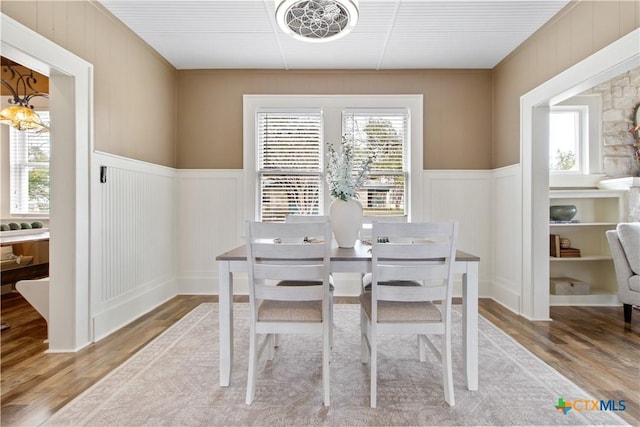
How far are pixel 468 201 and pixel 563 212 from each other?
3.17ft

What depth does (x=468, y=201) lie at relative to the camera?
→ 4043 mm

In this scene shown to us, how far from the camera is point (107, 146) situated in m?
2.84

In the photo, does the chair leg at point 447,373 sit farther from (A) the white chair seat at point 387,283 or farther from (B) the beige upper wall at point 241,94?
(B) the beige upper wall at point 241,94

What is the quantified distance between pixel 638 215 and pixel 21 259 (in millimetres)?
6607

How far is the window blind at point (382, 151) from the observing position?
159 inches

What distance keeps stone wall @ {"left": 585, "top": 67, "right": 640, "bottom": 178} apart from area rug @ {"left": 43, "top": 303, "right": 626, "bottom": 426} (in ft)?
9.42

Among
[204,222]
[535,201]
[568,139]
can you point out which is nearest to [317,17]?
[535,201]

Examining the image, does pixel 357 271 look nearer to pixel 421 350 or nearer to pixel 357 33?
pixel 421 350

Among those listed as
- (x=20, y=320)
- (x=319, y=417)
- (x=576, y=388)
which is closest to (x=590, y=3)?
(x=576, y=388)

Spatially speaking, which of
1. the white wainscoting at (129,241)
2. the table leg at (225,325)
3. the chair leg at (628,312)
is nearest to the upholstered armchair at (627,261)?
the chair leg at (628,312)

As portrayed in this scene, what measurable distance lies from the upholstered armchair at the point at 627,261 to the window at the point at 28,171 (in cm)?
702

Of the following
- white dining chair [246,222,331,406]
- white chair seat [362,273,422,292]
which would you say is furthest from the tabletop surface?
white chair seat [362,273,422,292]

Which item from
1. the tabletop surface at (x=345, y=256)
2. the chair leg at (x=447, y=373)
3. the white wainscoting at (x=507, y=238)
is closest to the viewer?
the chair leg at (x=447, y=373)

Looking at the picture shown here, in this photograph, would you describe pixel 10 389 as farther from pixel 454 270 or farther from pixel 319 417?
pixel 454 270
